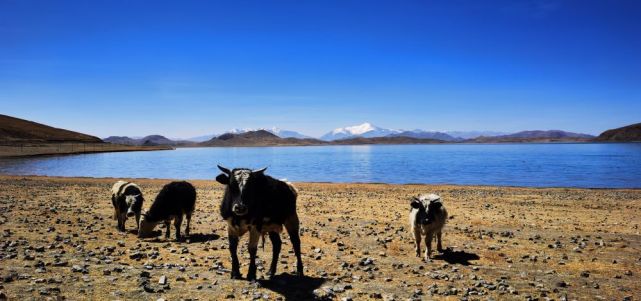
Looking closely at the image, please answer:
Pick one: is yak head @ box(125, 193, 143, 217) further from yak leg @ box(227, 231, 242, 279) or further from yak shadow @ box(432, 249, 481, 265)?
yak shadow @ box(432, 249, 481, 265)

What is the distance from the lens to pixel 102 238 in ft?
49.8

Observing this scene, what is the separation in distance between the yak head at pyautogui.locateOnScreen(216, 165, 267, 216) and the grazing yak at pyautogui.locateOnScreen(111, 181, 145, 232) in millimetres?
9079

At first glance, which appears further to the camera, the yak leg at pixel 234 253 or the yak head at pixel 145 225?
the yak head at pixel 145 225

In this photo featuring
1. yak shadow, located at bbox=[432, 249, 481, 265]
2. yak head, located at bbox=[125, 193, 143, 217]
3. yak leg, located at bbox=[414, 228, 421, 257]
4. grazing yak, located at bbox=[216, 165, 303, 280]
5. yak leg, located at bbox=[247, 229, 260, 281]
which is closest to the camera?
grazing yak, located at bbox=[216, 165, 303, 280]

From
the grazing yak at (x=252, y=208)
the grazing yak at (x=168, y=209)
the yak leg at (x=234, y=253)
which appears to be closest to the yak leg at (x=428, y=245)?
the grazing yak at (x=252, y=208)

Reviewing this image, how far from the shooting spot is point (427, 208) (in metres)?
14.0

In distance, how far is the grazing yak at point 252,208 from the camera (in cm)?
952

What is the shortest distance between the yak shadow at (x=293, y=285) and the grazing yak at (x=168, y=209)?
713 centimetres

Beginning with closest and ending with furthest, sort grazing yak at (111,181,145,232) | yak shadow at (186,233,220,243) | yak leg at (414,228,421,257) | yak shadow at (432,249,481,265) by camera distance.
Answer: yak shadow at (432,249,481,265), yak leg at (414,228,421,257), yak shadow at (186,233,220,243), grazing yak at (111,181,145,232)

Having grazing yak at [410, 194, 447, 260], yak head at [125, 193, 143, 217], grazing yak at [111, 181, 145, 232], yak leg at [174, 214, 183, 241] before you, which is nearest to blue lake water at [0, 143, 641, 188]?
grazing yak at [410, 194, 447, 260]

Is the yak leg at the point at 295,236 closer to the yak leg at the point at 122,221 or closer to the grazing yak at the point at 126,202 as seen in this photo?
the grazing yak at the point at 126,202

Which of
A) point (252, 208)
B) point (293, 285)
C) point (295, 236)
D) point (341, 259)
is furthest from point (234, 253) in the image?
point (341, 259)

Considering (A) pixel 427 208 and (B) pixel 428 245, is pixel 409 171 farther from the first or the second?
(B) pixel 428 245

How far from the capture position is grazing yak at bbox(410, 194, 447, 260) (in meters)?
13.7
